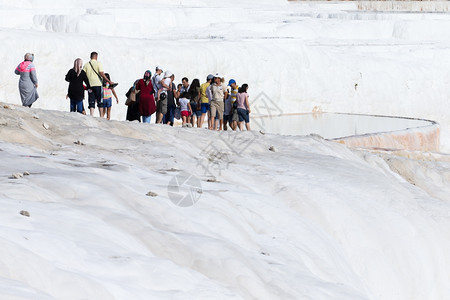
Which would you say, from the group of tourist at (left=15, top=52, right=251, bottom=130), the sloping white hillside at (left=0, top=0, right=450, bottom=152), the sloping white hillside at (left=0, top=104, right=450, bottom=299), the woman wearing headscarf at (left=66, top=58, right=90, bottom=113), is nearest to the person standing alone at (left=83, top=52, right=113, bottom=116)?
the group of tourist at (left=15, top=52, right=251, bottom=130)

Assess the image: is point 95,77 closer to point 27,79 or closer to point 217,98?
point 27,79

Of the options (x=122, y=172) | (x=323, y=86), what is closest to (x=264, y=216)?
(x=122, y=172)

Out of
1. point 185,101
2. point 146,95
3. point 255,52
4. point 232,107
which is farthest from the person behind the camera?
point 255,52

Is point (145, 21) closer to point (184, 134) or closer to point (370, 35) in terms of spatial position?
point (370, 35)

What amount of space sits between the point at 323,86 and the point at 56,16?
1015 cm

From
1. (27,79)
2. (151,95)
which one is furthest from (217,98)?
(27,79)

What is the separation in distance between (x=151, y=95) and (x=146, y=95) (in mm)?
97

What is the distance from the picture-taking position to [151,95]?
1369 centimetres

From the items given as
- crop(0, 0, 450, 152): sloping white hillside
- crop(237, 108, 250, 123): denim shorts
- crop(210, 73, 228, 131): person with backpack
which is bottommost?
crop(237, 108, 250, 123): denim shorts

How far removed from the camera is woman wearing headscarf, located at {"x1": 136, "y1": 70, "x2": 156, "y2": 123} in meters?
13.6

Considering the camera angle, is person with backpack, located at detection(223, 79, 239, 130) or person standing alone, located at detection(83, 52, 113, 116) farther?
person with backpack, located at detection(223, 79, 239, 130)

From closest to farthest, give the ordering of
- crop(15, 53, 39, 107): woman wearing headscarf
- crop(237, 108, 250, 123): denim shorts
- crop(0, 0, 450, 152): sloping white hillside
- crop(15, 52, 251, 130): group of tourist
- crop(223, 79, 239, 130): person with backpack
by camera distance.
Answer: crop(15, 53, 39, 107): woman wearing headscarf → crop(15, 52, 251, 130): group of tourist → crop(237, 108, 250, 123): denim shorts → crop(223, 79, 239, 130): person with backpack → crop(0, 0, 450, 152): sloping white hillside

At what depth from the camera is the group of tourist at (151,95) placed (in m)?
13.1

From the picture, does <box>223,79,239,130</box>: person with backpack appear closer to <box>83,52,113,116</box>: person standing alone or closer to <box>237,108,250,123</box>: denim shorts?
<box>237,108,250,123</box>: denim shorts
